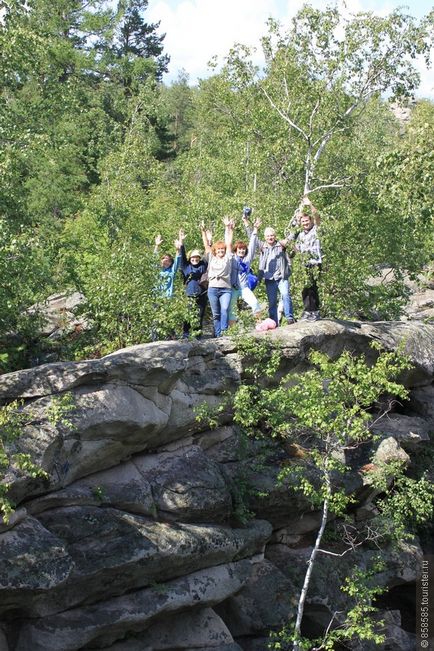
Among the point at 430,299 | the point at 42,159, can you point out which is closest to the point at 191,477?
the point at 42,159

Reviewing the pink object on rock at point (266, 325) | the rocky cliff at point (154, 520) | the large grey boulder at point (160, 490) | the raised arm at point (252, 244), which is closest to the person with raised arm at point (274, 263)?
the raised arm at point (252, 244)

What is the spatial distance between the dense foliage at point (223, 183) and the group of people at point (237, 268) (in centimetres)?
49

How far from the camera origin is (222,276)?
17141 mm

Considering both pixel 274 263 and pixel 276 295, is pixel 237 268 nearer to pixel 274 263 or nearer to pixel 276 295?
pixel 274 263

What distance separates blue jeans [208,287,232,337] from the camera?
684 inches

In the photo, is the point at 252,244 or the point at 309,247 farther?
the point at 309,247

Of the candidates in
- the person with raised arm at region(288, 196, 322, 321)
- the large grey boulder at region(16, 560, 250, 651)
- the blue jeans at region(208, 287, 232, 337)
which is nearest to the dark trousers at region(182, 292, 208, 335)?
the blue jeans at region(208, 287, 232, 337)

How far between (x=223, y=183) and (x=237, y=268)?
14008 millimetres

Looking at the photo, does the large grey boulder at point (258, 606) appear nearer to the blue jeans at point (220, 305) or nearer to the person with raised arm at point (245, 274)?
the blue jeans at point (220, 305)

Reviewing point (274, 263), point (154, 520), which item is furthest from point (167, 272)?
point (154, 520)

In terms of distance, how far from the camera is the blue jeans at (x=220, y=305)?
17.4 m

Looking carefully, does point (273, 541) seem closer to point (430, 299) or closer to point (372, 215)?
point (372, 215)

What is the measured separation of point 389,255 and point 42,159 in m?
10.5

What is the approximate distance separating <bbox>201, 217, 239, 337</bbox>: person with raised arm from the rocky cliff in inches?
34.5
